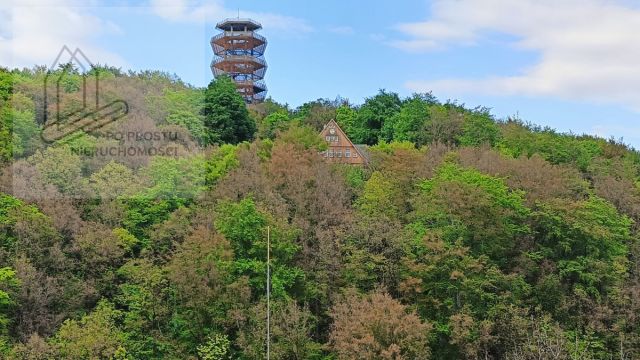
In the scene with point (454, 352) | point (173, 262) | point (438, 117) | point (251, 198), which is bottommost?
point (454, 352)

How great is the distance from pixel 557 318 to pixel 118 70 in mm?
27700

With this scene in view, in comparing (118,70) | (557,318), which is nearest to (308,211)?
(557,318)

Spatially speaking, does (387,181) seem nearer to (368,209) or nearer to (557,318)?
(368,209)

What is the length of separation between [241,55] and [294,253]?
28842 millimetres

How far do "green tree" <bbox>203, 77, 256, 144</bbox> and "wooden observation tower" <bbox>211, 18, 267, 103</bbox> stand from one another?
11.4m

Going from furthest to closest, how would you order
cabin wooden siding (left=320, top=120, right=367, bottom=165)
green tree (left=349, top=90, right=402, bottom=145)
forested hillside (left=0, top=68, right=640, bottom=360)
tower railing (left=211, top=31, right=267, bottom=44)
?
tower railing (left=211, top=31, right=267, bottom=44) → green tree (left=349, top=90, right=402, bottom=145) → cabin wooden siding (left=320, top=120, right=367, bottom=165) → forested hillside (left=0, top=68, right=640, bottom=360)

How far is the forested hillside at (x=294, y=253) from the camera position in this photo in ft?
72.1

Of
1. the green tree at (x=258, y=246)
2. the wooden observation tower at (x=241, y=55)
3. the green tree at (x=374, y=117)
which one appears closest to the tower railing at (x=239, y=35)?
the wooden observation tower at (x=241, y=55)

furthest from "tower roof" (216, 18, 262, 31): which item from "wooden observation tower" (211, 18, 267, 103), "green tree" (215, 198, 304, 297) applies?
"green tree" (215, 198, 304, 297)

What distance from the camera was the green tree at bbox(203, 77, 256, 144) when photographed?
3684 centimetres

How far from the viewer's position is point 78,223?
80.0 feet

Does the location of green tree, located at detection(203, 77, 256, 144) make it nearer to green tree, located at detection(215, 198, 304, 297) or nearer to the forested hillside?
the forested hillside
